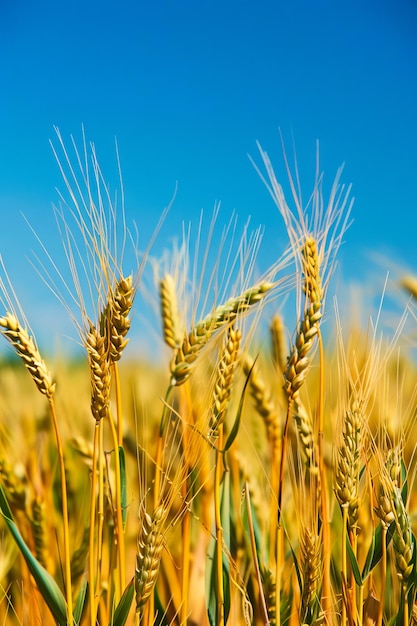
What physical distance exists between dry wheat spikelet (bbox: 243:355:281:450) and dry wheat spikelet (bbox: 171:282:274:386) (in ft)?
0.58

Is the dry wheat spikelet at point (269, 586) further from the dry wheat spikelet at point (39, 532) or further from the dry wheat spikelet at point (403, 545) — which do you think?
the dry wheat spikelet at point (39, 532)

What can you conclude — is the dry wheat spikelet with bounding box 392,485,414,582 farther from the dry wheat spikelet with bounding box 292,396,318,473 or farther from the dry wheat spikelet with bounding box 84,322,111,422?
the dry wheat spikelet with bounding box 84,322,111,422

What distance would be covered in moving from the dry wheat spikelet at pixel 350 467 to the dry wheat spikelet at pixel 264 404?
0.83 feet

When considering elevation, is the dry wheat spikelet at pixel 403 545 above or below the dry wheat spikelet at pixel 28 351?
below

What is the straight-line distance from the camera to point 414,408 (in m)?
1.01

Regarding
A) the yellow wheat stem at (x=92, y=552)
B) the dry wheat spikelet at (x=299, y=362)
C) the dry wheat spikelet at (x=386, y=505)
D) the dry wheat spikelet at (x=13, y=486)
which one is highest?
the dry wheat spikelet at (x=299, y=362)

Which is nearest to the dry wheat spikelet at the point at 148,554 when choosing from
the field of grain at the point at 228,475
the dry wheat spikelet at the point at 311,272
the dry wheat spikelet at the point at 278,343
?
the field of grain at the point at 228,475

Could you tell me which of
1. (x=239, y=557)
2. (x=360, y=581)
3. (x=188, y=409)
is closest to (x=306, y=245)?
(x=188, y=409)

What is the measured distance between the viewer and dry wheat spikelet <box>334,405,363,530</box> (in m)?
0.80

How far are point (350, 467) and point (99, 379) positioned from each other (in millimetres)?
328

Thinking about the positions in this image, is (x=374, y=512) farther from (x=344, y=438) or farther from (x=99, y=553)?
(x=99, y=553)

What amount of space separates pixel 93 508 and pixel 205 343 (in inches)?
10.1

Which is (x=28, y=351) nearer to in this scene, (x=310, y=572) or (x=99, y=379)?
(x=99, y=379)

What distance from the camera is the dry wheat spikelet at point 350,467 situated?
80 centimetres
